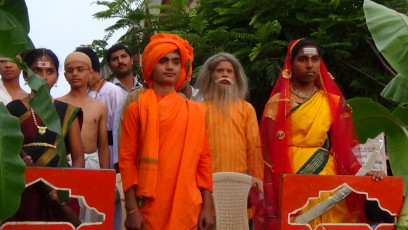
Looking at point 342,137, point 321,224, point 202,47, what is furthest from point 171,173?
point 202,47

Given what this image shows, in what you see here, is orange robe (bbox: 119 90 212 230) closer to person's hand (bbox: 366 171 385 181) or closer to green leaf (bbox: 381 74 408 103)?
person's hand (bbox: 366 171 385 181)

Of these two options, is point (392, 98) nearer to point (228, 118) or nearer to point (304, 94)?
point (304, 94)

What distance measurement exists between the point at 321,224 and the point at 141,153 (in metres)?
1.27

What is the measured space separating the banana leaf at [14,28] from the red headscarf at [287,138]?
2110 mm

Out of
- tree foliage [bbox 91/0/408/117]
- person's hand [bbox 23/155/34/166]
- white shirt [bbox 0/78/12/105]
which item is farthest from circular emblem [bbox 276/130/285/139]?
tree foliage [bbox 91/0/408/117]

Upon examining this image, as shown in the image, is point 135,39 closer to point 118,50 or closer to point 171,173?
point 118,50

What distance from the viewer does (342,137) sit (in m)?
6.27

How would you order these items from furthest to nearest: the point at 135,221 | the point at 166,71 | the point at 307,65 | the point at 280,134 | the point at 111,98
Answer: the point at 111,98 → the point at 307,65 → the point at 280,134 → the point at 166,71 → the point at 135,221

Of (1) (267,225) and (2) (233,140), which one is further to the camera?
(2) (233,140)

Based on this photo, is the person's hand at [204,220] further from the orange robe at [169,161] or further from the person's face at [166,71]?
the person's face at [166,71]

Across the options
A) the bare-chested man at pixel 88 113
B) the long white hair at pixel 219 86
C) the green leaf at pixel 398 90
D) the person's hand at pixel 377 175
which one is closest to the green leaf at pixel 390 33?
the green leaf at pixel 398 90

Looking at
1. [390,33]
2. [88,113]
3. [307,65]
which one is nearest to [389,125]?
[307,65]

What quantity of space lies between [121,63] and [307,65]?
2.78 m

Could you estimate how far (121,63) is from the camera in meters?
8.70
